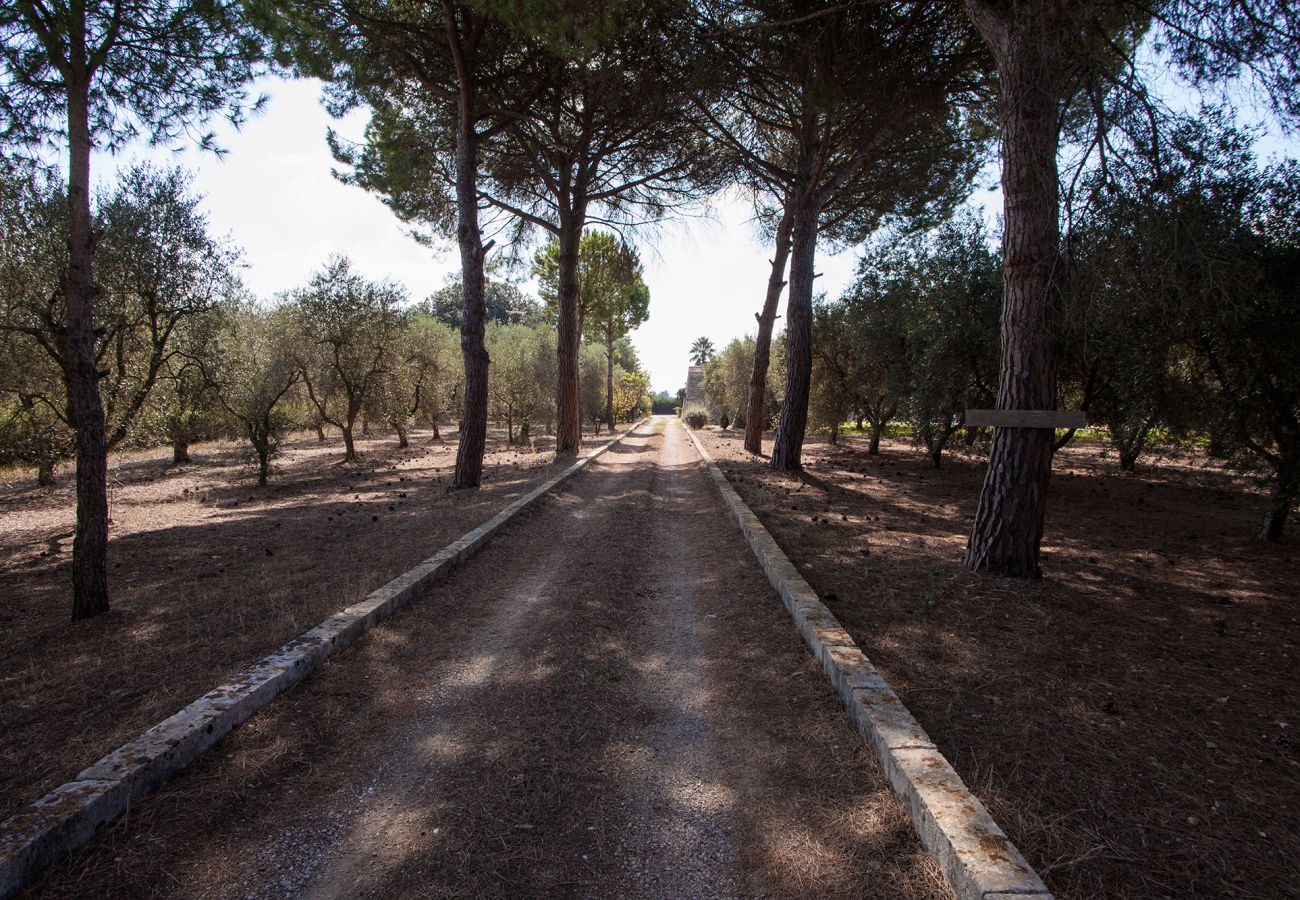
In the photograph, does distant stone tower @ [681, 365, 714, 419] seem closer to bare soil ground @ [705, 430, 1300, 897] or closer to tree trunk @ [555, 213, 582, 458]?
tree trunk @ [555, 213, 582, 458]

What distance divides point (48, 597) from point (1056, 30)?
10697 mm

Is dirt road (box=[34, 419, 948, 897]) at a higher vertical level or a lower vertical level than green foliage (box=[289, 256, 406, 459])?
lower

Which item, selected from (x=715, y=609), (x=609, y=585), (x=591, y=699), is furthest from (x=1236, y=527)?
(x=591, y=699)

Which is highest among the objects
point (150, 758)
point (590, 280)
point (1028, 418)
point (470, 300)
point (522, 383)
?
point (590, 280)

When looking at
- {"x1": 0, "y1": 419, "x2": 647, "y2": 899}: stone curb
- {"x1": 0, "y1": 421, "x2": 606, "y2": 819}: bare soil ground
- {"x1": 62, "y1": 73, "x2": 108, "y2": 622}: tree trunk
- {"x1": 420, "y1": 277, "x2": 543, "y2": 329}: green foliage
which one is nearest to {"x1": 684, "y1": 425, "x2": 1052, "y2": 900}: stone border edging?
{"x1": 0, "y1": 419, "x2": 647, "y2": 899}: stone curb

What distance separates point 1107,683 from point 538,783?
320 cm

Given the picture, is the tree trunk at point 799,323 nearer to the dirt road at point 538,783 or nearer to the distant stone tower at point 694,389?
the dirt road at point 538,783

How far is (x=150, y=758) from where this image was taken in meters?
2.57

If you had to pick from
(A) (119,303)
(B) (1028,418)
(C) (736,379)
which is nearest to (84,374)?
(B) (1028,418)

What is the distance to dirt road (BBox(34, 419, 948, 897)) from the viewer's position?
2154mm

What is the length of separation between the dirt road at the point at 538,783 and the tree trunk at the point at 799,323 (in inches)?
352

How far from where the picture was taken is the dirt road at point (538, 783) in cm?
215

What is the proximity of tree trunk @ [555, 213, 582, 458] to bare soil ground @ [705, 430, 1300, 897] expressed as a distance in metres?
9.19

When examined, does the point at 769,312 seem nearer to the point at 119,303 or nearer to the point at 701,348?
the point at 119,303
